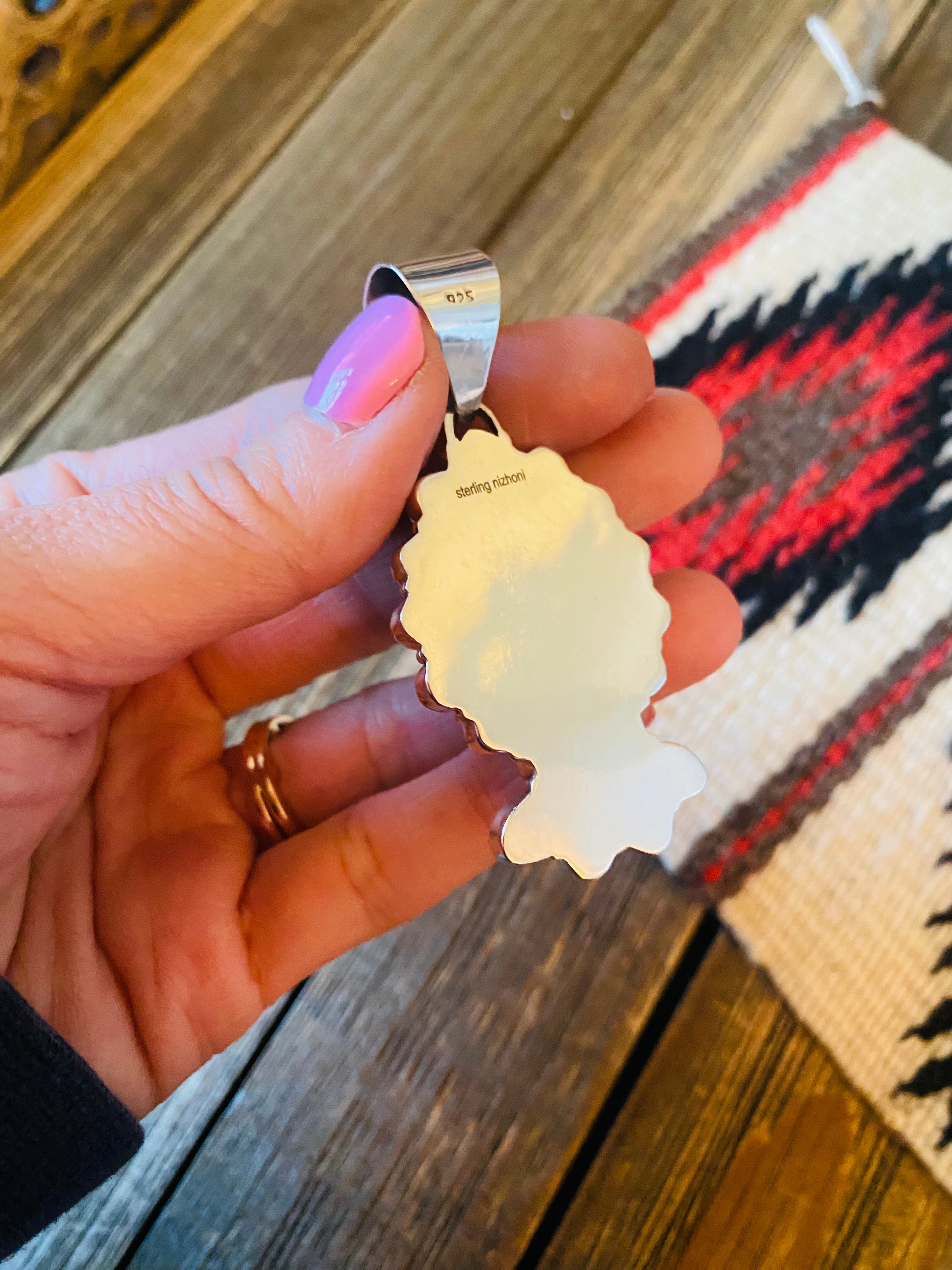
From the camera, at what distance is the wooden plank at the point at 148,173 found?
30.7 inches

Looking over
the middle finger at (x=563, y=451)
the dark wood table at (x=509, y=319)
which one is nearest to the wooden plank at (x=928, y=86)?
the dark wood table at (x=509, y=319)

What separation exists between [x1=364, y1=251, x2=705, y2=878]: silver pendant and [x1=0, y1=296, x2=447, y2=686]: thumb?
0.04 m

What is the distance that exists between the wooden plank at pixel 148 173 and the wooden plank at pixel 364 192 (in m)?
0.02

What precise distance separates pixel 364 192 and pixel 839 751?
607mm

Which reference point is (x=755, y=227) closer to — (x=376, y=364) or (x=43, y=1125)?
(x=376, y=364)

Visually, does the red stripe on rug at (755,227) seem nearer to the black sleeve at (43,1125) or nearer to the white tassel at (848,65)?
the white tassel at (848,65)

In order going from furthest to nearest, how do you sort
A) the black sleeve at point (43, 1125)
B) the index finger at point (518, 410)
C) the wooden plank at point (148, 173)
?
the wooden plank at point (148, 173), the index finger at point (518, 410), the black sleeve at point (43, 1125)

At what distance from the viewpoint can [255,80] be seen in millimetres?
823

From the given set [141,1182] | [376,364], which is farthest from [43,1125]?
[376,364]

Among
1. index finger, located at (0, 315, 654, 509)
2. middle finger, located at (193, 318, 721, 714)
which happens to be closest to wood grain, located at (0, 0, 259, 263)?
index finger, located at (0, 315, 654, 509)

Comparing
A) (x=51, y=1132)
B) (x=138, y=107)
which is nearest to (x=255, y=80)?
(x=138, y=107)

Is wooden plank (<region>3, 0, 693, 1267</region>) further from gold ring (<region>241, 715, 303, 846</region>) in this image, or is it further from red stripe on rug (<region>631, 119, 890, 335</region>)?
gold ring (<region>241, 715, 303, 846</region>)

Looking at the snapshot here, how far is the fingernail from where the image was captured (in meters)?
0.50

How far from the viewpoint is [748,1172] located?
0.64 meters
